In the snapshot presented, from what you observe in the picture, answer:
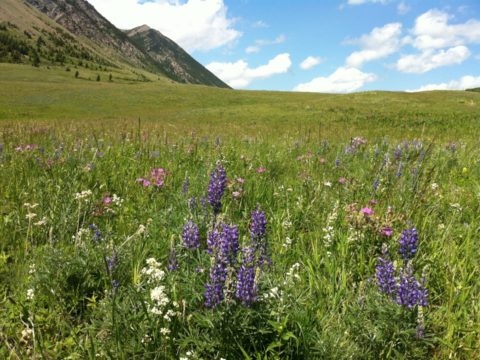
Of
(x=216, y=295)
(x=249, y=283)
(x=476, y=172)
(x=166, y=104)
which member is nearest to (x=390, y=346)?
(x=249, y=283)

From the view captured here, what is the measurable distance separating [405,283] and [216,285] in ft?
3.91

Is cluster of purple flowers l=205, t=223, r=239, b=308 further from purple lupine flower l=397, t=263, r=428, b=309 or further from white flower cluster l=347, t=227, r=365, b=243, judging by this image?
white flower cluster l=347, t=227, r=365, b=243

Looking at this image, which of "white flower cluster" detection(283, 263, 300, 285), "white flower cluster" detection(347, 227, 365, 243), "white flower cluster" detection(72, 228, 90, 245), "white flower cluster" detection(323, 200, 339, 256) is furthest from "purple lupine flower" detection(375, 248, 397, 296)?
"white flower cluster" detection(72, 228, 90, 245)

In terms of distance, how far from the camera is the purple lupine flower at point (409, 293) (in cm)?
223

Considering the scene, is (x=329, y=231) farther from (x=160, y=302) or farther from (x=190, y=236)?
(x=160, y=302)

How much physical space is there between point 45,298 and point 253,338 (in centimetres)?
172

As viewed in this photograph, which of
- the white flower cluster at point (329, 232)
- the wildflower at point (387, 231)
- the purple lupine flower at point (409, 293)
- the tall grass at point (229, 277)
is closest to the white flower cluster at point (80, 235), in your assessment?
the tall grass at point (229, 277)

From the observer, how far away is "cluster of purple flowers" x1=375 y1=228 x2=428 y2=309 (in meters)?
2.24

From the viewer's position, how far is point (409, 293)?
2.24 metres

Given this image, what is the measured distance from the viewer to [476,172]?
6.52m

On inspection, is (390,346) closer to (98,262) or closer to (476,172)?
(98,262)

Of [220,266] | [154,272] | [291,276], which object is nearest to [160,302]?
[154,272]

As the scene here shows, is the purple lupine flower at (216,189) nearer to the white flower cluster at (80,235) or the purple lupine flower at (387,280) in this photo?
the white flower cluster at (80,235)

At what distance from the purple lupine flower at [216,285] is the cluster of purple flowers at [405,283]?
111 centimetres
